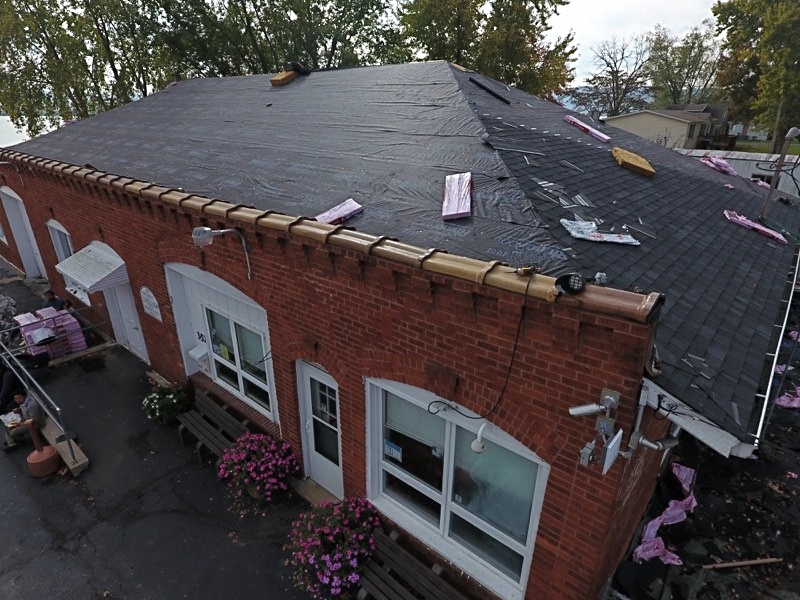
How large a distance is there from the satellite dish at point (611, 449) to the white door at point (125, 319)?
896cm

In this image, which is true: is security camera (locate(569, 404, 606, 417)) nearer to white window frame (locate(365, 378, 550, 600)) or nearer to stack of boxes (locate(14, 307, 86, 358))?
white window frame (locate(365, 378, 550, 600))

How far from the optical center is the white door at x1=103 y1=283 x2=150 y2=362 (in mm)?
9229

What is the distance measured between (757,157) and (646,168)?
71.7ft

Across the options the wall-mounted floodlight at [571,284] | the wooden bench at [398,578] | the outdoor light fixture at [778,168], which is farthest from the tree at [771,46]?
the wooden bench at [398,578]

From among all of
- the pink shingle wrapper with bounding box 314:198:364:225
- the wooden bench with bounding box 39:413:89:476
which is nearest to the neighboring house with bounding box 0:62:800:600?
the pink shingle wrapper with bounding box 314:198:364:225

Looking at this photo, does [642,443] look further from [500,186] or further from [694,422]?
[500,186]

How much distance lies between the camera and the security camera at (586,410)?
10.0 ft

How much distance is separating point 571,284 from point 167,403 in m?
7.53

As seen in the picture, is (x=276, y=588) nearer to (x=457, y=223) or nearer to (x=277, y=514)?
(x=277, y=514)

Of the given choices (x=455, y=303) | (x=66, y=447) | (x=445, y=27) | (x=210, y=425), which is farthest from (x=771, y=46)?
(x=66, y=447)

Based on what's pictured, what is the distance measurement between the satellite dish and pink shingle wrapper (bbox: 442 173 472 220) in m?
2.33

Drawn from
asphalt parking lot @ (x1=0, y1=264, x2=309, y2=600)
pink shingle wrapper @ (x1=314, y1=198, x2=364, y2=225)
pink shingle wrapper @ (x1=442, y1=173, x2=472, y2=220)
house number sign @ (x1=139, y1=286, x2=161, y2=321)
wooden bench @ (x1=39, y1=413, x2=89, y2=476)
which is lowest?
asphalt parking lot @ (x1=0, y1=264, x2=309, y2=600)

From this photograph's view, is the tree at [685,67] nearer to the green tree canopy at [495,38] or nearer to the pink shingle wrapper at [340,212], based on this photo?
the green tree canopy at [495,38]

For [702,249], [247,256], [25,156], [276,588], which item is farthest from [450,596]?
[25,156]
